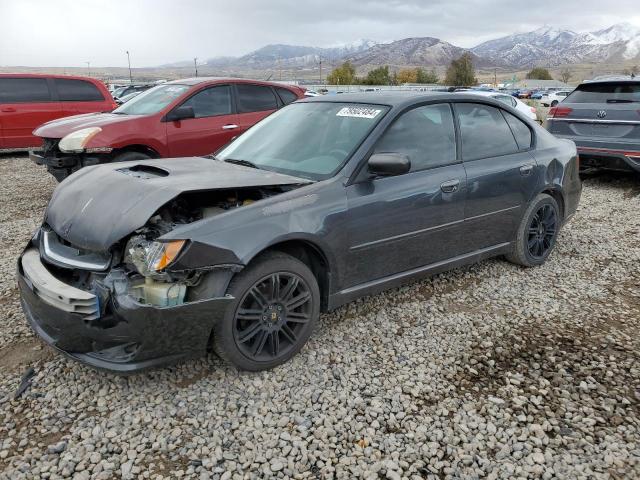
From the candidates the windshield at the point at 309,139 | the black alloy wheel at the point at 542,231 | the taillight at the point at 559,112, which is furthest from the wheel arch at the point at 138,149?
the taillight at the point at 559,112

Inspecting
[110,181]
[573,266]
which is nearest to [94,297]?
[110,181]

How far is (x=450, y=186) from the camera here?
380 cm

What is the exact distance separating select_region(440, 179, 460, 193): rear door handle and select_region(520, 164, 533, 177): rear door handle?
88 cm

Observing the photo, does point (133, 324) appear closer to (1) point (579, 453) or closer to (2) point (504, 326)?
(1) point (579, 453)

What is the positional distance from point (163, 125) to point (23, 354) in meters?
4.38

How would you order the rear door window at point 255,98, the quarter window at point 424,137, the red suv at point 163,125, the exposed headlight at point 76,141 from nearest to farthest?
1. the quarter window at point 424,137
2. the exposed headlight at point 76,141
3. the red suv at point 163,125
4. the rear door window at point 255,98

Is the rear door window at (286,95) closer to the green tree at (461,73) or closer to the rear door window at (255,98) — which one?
the rear door window at (255,98)

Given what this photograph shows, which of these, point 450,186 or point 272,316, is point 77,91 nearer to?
point 450,186

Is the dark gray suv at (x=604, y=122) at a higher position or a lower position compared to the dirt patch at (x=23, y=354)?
higher

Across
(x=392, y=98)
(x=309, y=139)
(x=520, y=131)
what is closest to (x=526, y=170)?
(x=520, y=131)

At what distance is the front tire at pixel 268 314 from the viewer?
9.22ft

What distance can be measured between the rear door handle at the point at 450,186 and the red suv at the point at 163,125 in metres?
3.94

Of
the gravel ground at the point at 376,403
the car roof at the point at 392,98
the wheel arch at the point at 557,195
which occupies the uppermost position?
the car roof at the point at 392,98

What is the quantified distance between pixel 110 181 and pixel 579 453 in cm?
296
